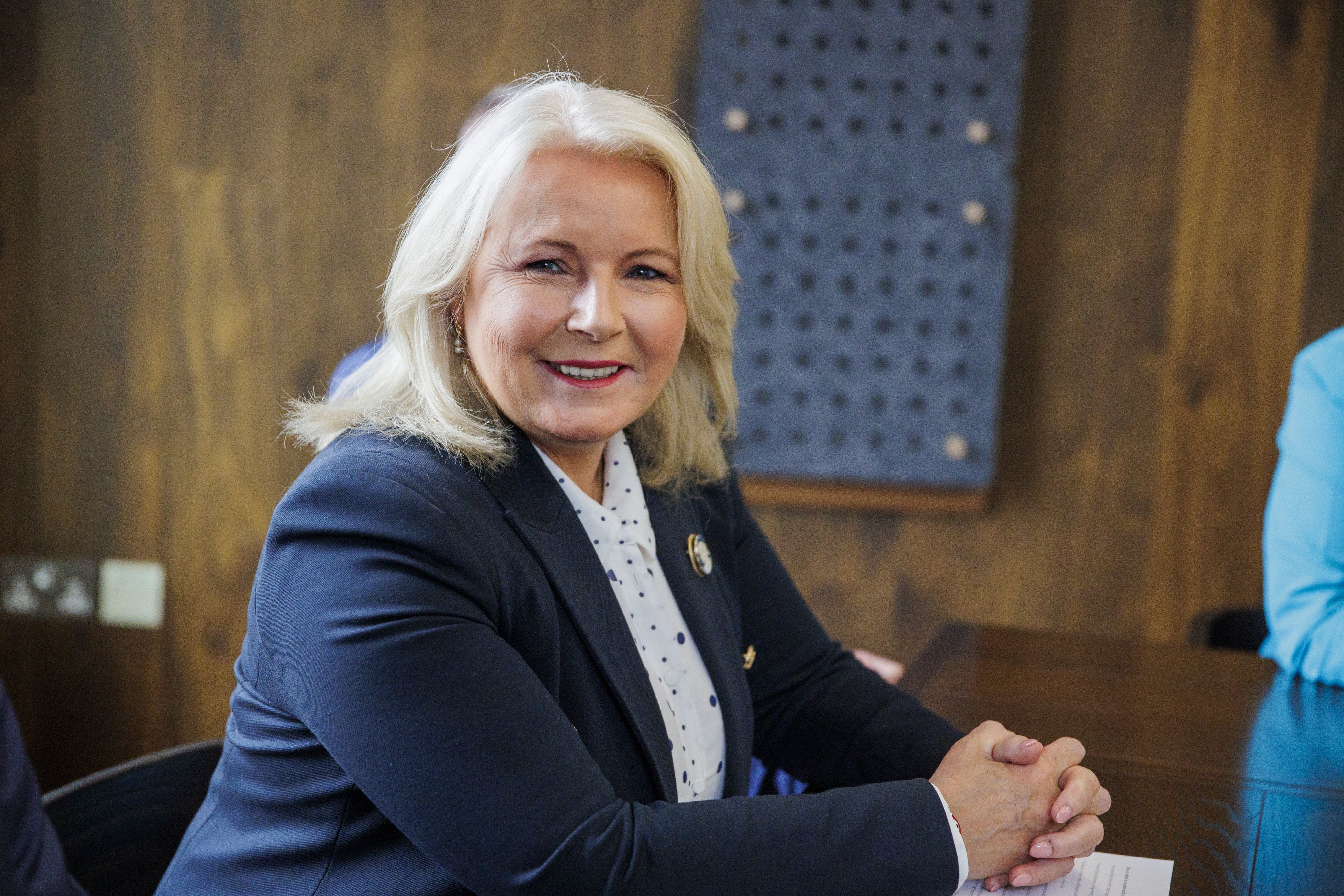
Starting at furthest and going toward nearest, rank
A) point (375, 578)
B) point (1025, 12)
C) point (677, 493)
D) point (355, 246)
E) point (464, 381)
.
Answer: point (355, 246) < point (1025, 12) < point (677, 493) < point (464, 381) < point (375, 578)

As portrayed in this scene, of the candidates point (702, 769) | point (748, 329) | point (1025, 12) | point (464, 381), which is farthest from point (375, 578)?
point (1025, 12)

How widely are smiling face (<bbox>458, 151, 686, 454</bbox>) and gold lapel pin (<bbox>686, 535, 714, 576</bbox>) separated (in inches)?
10.1

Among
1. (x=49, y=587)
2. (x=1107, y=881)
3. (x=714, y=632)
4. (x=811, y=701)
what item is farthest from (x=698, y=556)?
(x=49, y=587)

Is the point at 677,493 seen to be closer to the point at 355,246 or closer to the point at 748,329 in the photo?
the point at 748,329

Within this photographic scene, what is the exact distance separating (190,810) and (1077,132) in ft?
8.47

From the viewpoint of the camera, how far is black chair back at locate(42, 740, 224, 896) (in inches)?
53.1

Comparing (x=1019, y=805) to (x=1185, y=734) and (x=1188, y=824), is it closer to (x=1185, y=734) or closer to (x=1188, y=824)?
(x=1188, y=824)

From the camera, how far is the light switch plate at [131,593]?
3.18 meters

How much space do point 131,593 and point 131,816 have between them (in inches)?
77.7

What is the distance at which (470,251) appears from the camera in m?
1.28

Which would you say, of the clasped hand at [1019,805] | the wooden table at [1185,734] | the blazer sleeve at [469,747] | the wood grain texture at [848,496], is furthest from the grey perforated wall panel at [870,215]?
the blazer sleeve at [469,747]

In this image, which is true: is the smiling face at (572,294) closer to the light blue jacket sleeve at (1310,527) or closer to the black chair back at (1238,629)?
the light blue jacket sleeve at (1310,527)

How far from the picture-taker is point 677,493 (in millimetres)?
1622

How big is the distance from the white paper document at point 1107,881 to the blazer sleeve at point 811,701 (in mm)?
289
